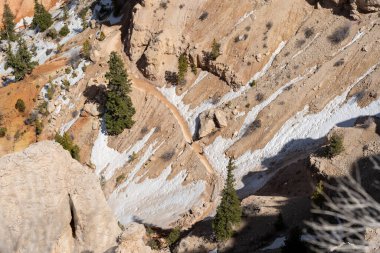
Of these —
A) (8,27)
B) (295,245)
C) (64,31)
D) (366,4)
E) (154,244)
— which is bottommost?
(154,244)

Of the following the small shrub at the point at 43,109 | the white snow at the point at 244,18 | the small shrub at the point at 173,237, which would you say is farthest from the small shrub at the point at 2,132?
the white snow at the point at 244,18

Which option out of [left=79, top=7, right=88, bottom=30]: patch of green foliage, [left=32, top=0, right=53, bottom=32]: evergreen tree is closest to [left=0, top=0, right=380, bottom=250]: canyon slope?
[left=79, top=7, right=88, bottom=30]: patch of green foliage

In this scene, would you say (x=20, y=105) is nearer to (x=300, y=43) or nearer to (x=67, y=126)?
(x=67, y=126)

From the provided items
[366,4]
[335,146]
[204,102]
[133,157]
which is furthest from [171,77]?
[335,146]

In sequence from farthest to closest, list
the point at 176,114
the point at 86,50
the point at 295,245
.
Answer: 1. the point at 86,50
2. the point at 176,114
3. the point at 295,245

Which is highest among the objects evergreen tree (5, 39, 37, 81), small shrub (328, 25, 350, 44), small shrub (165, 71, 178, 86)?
evergreen tree (5, 39, 37, 81)

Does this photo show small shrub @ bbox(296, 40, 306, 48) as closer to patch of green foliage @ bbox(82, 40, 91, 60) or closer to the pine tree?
the pine tree
